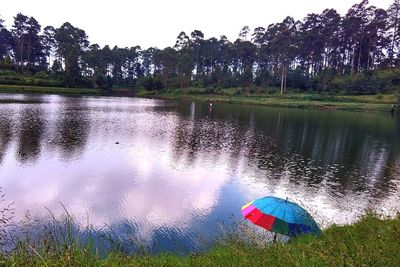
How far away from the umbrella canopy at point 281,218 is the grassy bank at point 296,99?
72.5 m

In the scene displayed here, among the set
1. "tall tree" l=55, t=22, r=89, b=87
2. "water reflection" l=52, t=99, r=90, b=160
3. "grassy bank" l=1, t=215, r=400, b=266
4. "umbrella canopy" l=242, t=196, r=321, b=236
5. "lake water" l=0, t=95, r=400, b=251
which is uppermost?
"tall tree" l=55, t=22, r=89, b=87

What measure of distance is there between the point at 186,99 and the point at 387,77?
57411 millimetres

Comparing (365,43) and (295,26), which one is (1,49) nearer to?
(295,26)

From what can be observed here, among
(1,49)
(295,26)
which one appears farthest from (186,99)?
(1,49)

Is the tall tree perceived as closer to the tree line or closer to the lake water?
the tree line

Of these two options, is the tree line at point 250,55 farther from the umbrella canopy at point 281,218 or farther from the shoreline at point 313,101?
the umbrella canopy at point 281,218

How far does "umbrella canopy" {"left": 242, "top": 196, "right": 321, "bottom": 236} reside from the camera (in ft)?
31.0

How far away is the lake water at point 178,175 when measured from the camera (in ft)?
44.9

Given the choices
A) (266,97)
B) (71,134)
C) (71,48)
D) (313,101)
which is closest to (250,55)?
(266,97)

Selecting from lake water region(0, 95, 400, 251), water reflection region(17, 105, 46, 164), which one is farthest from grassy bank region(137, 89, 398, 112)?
water reflection region(17, 105, 46, 164)

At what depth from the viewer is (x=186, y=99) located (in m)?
103

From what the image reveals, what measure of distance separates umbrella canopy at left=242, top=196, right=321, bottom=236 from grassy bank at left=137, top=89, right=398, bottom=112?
238 feet

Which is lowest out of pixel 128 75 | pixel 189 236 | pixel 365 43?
pixel 189 236

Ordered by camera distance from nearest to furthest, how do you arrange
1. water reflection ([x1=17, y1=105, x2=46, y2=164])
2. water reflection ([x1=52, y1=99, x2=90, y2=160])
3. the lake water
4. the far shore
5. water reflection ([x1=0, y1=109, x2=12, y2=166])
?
1. the lake water
2. water reflection ([x1=17, y1=105, x2=46, y2=164])
3. water reflection ([x1=0, y1=109, x2=12, y2=166])
4. water reflection ([x1=52, y1=99, x2=90, y2=160])
5. the far shore
